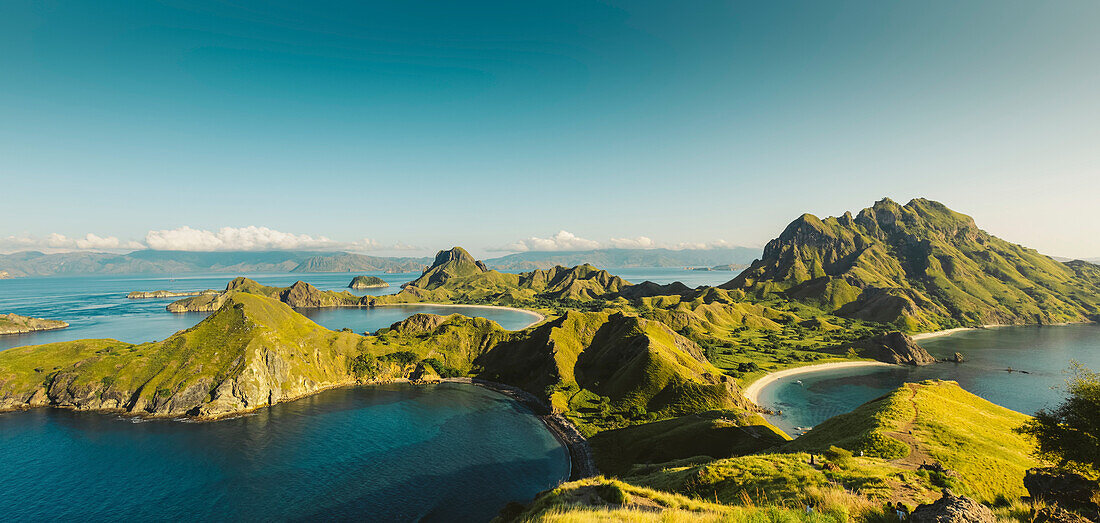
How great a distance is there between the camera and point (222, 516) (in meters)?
69.4

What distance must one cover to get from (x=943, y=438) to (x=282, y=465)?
120913 millimetres

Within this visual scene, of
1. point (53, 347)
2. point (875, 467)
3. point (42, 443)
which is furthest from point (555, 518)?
point (53, 347)

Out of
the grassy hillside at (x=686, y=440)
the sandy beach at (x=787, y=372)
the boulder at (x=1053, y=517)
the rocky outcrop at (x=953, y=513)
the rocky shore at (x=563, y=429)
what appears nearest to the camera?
the rocky outcrop at (x=953, y=513)

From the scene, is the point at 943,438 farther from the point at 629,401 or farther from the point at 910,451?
the point at 629,401

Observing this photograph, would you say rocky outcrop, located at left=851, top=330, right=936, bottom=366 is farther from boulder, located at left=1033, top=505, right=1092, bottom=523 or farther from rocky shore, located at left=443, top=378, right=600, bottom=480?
boulder, located at left=1033, top=505, right=1092, bottom=523

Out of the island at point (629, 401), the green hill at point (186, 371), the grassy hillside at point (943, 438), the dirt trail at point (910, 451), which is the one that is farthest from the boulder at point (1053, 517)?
the green hill at point (186, 371)

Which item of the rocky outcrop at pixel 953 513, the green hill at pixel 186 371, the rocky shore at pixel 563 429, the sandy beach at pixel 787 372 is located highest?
the rocky outcrop at pixel 953 513

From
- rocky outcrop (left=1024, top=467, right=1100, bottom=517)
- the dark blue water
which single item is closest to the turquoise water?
the dark blue water

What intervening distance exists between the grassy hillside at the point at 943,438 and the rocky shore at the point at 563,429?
4391 centimetres

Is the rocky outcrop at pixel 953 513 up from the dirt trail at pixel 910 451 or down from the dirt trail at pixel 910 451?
up

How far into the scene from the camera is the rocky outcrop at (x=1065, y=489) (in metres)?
23.5

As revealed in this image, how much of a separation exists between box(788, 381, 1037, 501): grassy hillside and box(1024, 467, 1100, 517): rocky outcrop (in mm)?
5704

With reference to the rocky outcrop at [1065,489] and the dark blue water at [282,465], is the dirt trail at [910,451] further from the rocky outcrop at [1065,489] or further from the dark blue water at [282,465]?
the dark blue water at [282,465]

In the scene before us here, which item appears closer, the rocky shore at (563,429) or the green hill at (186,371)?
the rocky shore at (563,429)
